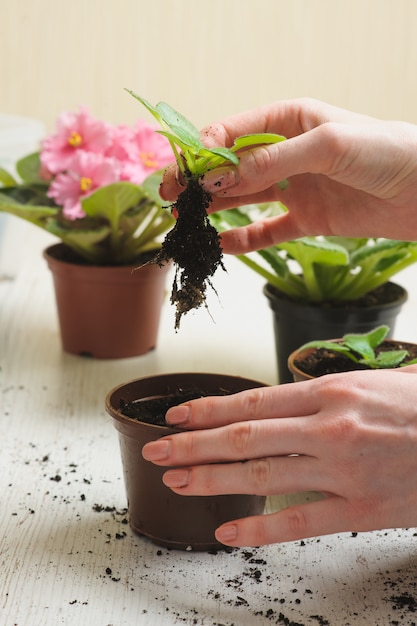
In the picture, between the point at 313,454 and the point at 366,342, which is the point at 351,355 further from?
the point at 313,454

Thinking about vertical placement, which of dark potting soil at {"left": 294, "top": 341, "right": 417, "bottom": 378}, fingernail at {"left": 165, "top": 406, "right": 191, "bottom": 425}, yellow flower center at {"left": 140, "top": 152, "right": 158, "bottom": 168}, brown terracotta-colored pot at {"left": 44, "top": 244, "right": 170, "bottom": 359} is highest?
yellow flower center at {"left": 140, "top": 152, "right": 158, "bottom": 168}

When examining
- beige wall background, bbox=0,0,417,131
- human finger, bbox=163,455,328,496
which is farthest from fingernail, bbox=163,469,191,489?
beige wall background, bbox=0,0,417,131

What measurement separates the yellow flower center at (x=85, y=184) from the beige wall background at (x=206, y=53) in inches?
49.7

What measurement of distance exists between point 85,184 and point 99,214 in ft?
0.16

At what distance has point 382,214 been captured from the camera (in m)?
1.00

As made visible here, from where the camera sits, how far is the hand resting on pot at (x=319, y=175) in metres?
0.83

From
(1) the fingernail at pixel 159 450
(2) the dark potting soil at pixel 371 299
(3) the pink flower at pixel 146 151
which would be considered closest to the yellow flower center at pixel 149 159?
(3) the pink flower at pixel 146 151

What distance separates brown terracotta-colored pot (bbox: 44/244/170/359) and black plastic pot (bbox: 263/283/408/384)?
0.22 metres

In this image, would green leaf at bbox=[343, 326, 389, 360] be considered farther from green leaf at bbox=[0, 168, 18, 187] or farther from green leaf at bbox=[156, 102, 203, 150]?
green leaf at bbox=[0, 168, 18, 187]

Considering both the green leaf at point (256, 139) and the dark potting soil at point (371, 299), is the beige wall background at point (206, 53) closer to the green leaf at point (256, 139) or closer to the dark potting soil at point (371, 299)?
the dark potting soil at point (371, 299)

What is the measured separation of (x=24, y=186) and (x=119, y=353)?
0.31 m

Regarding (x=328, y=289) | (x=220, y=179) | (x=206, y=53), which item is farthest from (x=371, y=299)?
(x=206, y=53)

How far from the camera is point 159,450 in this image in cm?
81

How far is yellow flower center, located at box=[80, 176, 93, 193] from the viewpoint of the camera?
1316 mm
